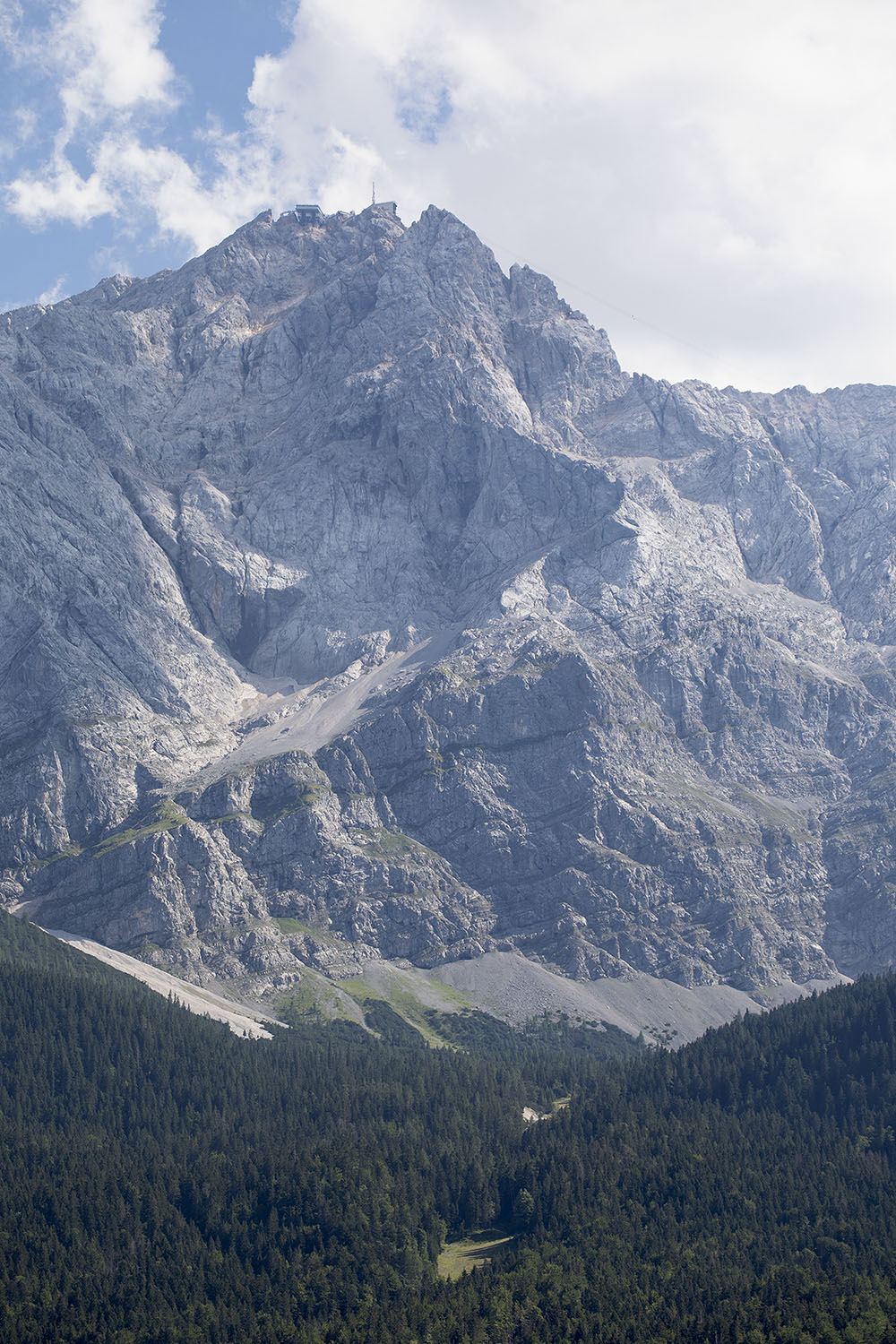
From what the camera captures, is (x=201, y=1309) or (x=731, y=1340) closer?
(x=731, y=1340)

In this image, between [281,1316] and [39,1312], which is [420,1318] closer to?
[281,1316]

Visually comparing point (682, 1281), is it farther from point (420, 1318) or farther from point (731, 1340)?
point (420, 1318)

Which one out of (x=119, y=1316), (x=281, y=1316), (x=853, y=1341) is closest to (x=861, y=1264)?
(x=853, y=1341)

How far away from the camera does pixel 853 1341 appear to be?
16362cm

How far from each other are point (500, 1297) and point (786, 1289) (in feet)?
110

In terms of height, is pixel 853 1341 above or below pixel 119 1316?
below

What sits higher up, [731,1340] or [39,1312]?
[39,1312]

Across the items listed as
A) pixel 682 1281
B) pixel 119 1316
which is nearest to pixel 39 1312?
pixel 119 1316

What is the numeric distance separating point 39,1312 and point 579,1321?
6241 cm

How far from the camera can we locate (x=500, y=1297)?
188125mm

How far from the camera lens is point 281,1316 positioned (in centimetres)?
18738

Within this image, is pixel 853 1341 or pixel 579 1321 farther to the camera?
pixel 579 1321

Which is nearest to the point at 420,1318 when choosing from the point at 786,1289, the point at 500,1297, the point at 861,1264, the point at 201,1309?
the point at 500,1297

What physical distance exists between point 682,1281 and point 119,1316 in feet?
218
